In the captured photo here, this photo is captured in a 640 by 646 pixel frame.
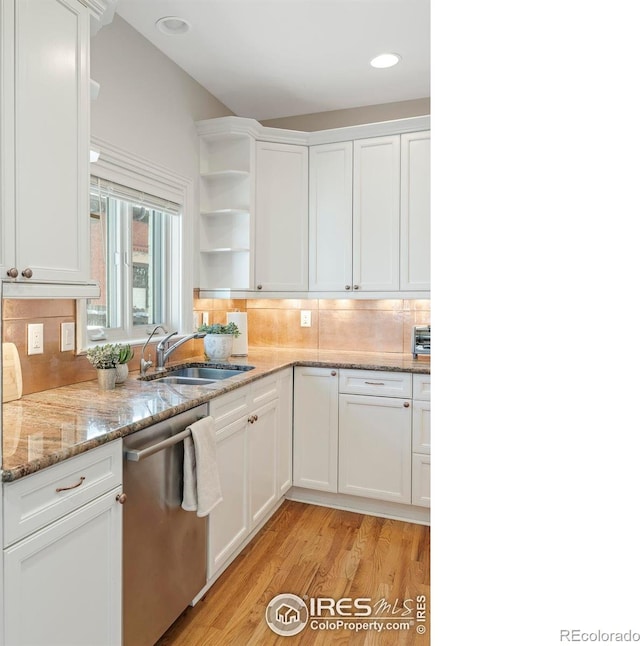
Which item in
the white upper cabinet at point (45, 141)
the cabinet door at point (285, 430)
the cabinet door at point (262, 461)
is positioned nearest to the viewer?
the white upper cabinet at point (45, 141)

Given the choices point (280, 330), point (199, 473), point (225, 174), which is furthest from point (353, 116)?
point (199, 473)

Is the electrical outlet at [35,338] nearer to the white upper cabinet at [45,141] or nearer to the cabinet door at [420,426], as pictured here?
the white upper cabinet at [45,141]

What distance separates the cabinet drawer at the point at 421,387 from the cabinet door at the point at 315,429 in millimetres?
465

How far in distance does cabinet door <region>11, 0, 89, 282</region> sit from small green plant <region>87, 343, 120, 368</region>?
41cm

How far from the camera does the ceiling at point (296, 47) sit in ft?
6.65

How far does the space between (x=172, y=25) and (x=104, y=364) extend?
167cm

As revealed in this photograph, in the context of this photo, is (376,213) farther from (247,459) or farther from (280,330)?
(247,459)

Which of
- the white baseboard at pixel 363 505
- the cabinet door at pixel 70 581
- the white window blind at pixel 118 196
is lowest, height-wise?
the white baseboard at pixel 363 505

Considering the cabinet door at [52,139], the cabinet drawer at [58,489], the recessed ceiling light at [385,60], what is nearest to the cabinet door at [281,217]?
the recessed ceiling light at [385,60]

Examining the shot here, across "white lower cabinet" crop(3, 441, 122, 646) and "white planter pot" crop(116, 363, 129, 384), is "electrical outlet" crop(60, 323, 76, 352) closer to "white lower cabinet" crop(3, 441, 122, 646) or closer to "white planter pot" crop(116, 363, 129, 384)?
"white planter pot" crop(116, 363, 129, 384)

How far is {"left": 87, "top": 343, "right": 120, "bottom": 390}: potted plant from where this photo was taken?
179 centimetres
